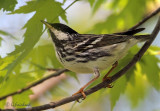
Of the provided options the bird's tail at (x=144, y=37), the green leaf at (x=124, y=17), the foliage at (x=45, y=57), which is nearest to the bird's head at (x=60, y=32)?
the foliage at (x=45, y=57)

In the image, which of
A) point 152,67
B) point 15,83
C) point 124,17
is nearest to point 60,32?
point 15,83

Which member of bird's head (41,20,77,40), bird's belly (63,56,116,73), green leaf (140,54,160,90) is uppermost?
bird's head (41,20,77,40)

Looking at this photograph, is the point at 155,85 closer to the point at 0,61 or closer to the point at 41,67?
the point at 41,67

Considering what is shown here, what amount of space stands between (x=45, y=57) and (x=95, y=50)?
775 millimetres

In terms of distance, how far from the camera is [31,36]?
75.0 inches

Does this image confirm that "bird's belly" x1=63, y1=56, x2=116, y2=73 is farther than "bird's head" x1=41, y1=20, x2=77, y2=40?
No

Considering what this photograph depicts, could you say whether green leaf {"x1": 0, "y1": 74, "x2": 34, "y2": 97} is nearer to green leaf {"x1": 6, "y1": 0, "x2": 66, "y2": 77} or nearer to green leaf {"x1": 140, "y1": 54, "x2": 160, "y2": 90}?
green leaf {"x1": 6, "y1": 0, "x2": 66, "y2": 77}

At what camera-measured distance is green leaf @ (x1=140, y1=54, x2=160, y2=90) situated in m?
2.71

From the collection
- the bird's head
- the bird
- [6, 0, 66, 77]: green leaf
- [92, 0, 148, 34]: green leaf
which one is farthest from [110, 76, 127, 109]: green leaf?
[92, 0, 148, 34]: green leaf

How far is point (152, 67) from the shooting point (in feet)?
8.92

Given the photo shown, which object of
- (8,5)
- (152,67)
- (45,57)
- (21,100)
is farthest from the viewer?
(45,57)

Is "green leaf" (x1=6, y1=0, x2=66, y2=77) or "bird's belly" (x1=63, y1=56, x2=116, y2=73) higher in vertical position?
"green leaf" (x1=6, y1=0, x2=66, y2=77)

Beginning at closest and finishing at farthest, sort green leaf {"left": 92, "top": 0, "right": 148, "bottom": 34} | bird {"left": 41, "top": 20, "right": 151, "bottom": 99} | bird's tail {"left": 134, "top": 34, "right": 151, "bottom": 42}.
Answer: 1. bird's tail {"left": 134, "top": 34, "right": 151, "bottom": 42}
2. bird {"left": 41, "top": 20, "right": 151, "bottom": 99}
3. green leaf {"left": 92, "top": 0, "right": 148, "bottom": 34}

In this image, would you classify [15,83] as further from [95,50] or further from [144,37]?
[144,37]
